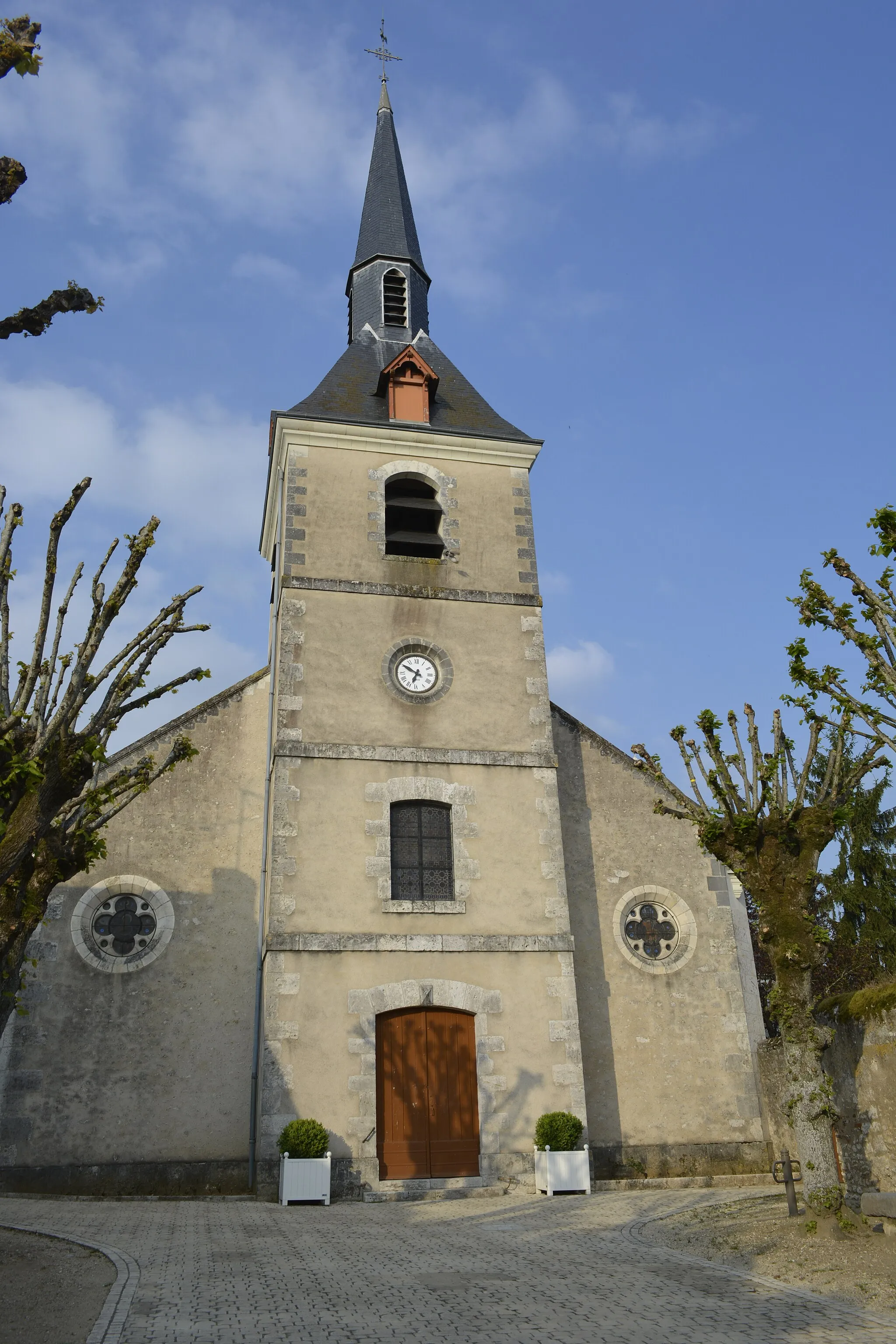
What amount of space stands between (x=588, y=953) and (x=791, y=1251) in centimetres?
653

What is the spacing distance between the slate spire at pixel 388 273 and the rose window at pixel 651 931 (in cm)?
1003

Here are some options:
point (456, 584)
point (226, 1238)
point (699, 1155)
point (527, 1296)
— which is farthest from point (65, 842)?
point (699, 1155)

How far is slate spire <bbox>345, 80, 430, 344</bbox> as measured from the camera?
58.9 ft

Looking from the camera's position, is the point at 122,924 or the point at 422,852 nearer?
the point at 122,924

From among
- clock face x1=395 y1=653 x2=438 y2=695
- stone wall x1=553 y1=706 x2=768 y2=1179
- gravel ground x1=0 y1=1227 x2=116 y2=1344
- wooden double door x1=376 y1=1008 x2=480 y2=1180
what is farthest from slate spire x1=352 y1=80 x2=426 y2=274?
gravel ground x1=0 y1=1227 x2=116 y2=1344

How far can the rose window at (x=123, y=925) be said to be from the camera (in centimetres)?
1271

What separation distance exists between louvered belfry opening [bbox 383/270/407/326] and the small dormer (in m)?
2.18

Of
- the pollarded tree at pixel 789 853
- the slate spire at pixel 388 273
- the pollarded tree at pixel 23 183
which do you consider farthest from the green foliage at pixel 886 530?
the slate spire at pixel 388 273

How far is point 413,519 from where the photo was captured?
15727mm

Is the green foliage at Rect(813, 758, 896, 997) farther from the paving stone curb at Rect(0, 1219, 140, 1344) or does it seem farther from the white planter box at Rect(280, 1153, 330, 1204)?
the paving stone curb at Rect(0, 1219, 140, 1344)

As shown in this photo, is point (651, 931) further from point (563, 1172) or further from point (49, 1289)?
point (49, 1289)

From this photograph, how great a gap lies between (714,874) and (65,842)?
9.73m

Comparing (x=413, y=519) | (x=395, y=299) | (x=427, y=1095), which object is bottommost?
(x=427, y=1095)

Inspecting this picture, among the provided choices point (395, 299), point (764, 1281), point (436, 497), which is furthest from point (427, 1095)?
point (395, 299)
